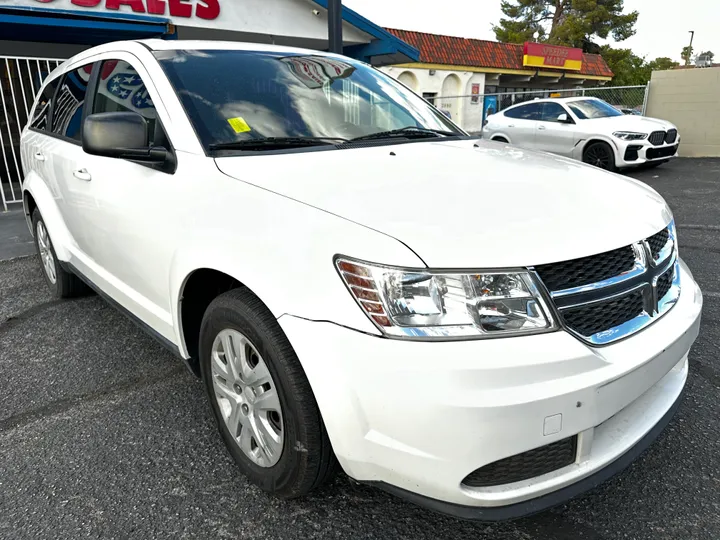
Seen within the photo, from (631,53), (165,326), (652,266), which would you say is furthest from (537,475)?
(631,53)

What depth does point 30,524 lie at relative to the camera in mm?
1975

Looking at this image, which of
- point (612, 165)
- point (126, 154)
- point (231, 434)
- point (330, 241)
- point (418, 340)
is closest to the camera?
point (418, 340)

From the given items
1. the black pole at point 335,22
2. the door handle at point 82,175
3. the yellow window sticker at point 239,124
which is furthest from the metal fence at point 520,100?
the yellow window sticker at point 239,124

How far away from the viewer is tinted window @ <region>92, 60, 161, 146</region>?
8.41ft

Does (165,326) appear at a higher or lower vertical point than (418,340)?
lower

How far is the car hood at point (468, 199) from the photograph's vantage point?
1.61 metres

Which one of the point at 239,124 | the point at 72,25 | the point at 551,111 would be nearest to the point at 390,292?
the point at 239,124

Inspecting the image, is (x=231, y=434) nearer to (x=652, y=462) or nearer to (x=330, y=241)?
(x=330, y=241)

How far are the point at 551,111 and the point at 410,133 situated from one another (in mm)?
9720

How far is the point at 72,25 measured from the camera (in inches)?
309

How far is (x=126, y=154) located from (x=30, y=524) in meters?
1.47

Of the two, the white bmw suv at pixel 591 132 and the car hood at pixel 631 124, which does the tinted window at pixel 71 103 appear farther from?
the car hood at pixel 631 124

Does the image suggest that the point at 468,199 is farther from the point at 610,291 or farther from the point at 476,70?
the point at 476,70

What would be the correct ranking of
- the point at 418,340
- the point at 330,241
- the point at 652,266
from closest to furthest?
1. the point at 418,340
2. the point at 330,241
3. the point at 652,266
